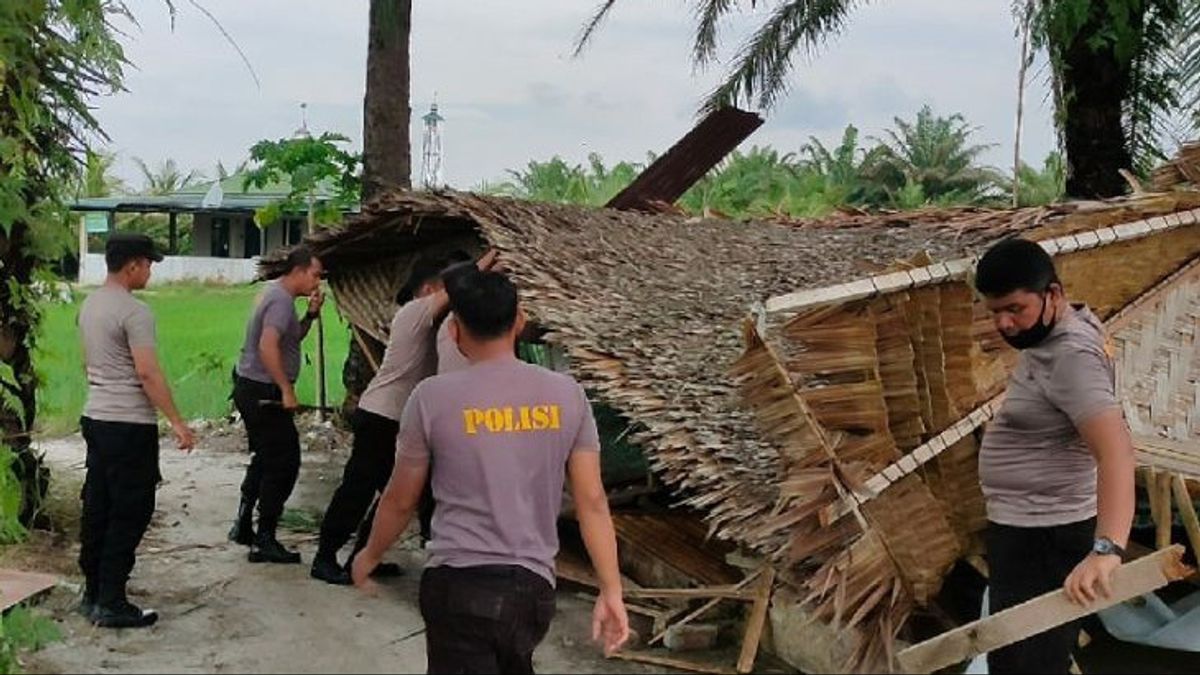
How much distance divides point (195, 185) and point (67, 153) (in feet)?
90.2

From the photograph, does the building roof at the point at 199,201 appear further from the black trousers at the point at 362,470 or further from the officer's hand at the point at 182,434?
the officer's hand at the point at 182,434

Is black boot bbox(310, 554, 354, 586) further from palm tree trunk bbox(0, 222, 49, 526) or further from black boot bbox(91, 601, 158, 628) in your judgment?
palm tree trunk bbox(0, 222, 49, 526)

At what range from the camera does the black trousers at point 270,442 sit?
657 centimetres

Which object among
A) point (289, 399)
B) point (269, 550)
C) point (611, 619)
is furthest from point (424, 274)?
point (611, 619)

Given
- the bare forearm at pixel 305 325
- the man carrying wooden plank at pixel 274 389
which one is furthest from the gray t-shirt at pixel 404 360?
the bare forearm at pixel 305 325

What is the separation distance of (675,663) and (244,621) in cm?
197

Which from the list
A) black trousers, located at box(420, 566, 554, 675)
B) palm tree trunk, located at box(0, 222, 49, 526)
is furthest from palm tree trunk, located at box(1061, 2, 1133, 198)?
black trousers, located at box(420, 566, 554, 675)

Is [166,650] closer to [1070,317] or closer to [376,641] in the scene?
[376,641]

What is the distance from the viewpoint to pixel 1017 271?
3.34 m

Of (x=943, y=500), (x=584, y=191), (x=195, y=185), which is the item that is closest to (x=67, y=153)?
(x=943, y=500)

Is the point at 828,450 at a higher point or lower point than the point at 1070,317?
lower

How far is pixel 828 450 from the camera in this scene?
4.71 meters

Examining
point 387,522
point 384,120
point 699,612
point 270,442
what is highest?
point 384,120

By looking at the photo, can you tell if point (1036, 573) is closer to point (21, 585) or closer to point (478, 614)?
point (478, 614)
